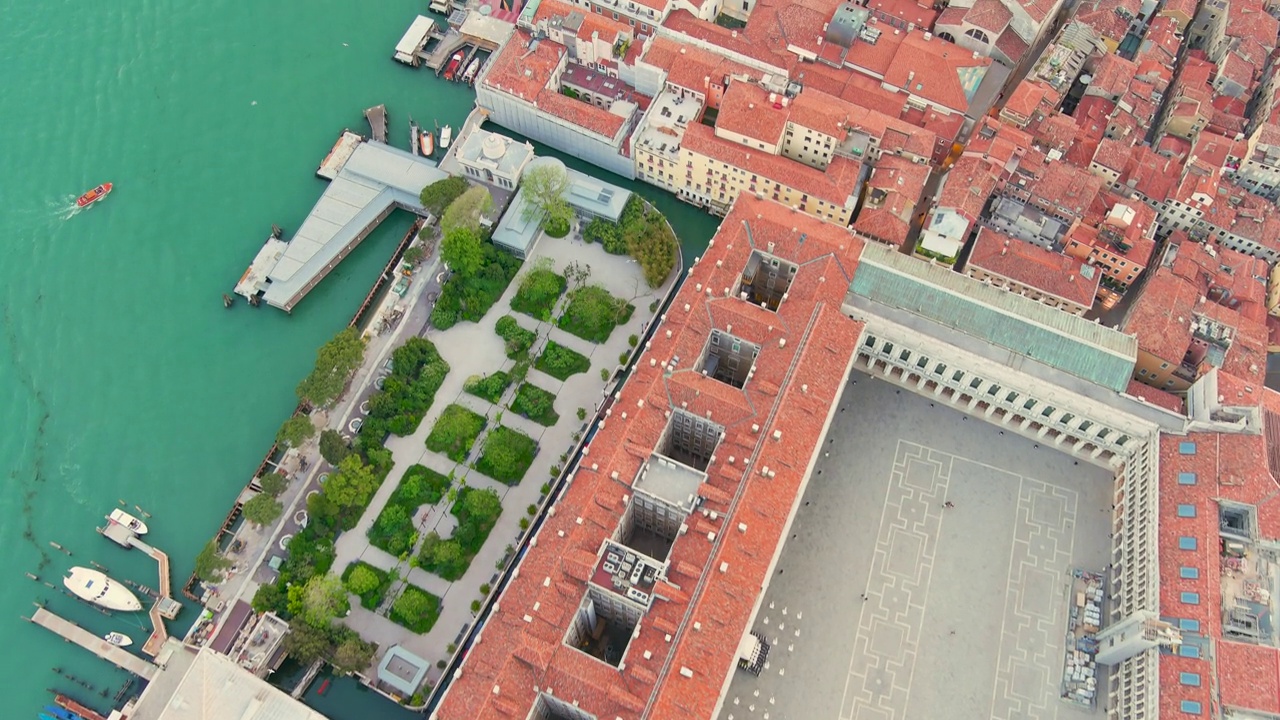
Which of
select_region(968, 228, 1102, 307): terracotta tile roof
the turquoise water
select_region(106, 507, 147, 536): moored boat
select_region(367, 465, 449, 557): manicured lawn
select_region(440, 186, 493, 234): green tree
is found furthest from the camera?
select_region(440, 186, 493, 234): green tree

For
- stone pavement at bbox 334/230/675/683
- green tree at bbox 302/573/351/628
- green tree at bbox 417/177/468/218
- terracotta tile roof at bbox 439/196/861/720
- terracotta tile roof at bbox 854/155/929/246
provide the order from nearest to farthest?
terracotta tile roof at bbox 439/196/861/720
green tree at bbox 302/573/351/628
stone pavement at bbox 334/230/675/683
terracotta tile roof at bbox 854/155/929/246
green tree at bbox 417/177/468/218

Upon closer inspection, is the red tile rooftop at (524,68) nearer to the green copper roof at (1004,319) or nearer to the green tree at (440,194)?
the green tree at (440,194)

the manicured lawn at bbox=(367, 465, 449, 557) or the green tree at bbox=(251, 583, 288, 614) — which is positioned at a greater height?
the manicured lawn at bbox=(367, 465, 449, 557)

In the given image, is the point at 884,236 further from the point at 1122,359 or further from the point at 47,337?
the point at 47,337

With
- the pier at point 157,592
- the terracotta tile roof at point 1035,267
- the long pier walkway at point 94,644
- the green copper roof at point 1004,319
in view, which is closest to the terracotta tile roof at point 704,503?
the green copper roof at point 1004,319

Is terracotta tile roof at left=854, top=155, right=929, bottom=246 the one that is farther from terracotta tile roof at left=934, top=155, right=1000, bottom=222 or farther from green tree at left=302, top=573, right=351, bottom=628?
green tree at left=302, top=573, right=351, bottom=628

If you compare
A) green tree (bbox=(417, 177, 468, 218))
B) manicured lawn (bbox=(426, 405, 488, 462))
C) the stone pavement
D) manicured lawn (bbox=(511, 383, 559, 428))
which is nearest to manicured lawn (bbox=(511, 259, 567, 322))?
the stone pavement
